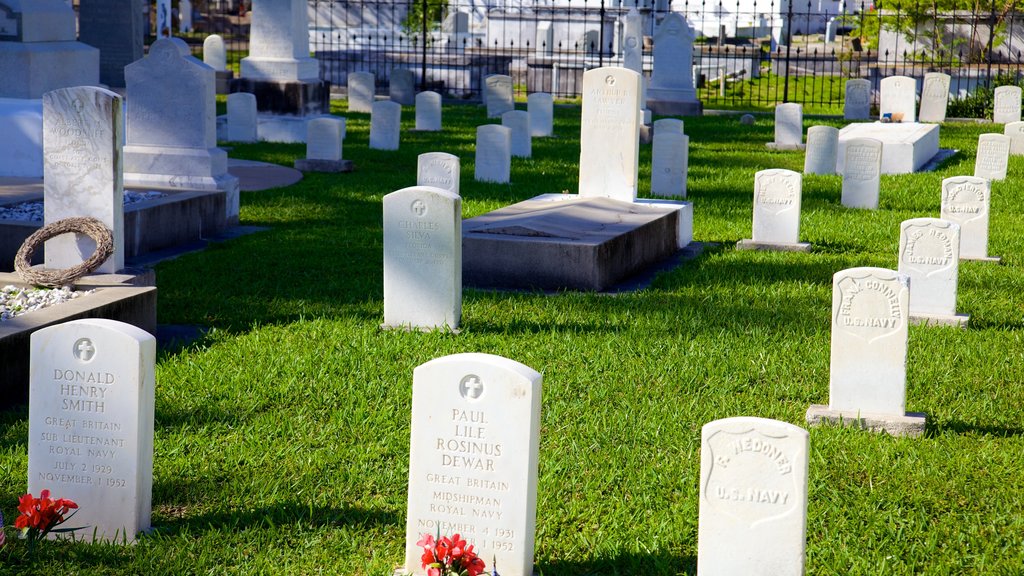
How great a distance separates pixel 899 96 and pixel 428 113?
7.69 meters

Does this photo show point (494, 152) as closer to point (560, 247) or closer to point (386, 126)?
point (386, 126)

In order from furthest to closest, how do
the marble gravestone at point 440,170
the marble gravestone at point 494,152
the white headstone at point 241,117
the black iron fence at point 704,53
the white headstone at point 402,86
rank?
1. the black iron fence at point 704,53
2. the white headstone at point 402,86
3. the white headstone at point 241,117
4. the marble gravestone at point 494,152
5. the marble gravestone at point 440,170

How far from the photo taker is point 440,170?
453 inches

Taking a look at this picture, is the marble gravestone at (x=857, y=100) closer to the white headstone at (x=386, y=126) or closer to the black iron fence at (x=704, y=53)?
the black iron fence at (x=704, y=53)

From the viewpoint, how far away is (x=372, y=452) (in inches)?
206

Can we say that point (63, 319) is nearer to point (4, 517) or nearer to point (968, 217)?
point (4, 517)

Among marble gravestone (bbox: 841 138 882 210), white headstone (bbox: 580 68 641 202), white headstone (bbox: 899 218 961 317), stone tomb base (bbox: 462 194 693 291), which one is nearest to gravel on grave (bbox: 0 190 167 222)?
stone tomb base (bbox: 462 194 693 291)

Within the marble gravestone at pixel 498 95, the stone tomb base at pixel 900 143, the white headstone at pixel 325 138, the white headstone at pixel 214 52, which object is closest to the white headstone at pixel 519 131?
the white headstone at pixel 325 138

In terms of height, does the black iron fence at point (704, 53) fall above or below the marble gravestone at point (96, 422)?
above

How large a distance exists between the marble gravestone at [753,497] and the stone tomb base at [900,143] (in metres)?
11.2

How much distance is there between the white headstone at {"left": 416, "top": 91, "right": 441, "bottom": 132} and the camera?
19.7m

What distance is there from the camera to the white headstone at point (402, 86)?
24.5m

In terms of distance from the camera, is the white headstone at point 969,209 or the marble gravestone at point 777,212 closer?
the white headstone at point 969,209

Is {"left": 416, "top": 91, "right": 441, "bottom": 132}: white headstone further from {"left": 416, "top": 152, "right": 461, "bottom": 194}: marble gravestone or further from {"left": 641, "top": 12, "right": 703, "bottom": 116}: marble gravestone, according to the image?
{"left": 416, "top": 152, "right": 461, "bottom": 194}: marble gravestone
